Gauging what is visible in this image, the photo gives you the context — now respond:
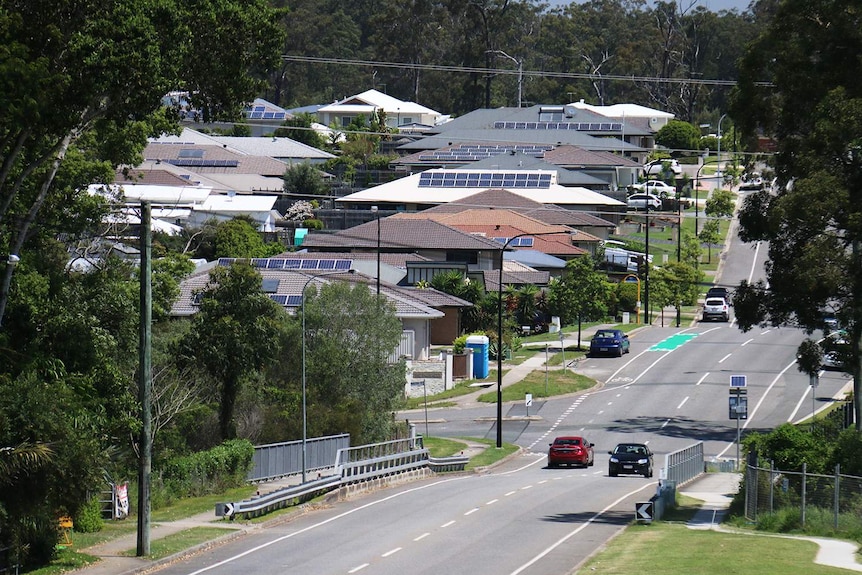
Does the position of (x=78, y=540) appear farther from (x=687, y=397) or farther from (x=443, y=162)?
(x=443, y=162)

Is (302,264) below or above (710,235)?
below

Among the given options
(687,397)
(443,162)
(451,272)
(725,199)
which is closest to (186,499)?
(687,397)

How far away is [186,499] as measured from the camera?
41.5 m

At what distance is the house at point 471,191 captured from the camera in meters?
116

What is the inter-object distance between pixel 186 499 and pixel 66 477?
15.2 m

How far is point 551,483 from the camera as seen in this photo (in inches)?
1847

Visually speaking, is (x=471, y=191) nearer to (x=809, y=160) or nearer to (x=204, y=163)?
(x=204, y=163)

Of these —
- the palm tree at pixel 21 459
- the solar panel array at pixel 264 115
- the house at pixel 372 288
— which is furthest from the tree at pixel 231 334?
the solar panel array at pixel 264 115

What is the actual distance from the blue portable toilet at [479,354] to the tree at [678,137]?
91240mm

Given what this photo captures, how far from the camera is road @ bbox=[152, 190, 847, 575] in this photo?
29953 millimetres

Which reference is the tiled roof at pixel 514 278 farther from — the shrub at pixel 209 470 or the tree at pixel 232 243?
the shrub at pixel 209 470

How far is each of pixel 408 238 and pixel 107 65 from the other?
66.1 metres

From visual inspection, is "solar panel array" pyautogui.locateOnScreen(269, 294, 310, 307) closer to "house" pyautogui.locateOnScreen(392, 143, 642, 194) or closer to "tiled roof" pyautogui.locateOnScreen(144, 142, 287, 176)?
"house" pyautogui.locateOnScreen(392, 143, 642, 194)

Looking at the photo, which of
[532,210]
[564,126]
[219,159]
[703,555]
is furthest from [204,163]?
[703,555]
